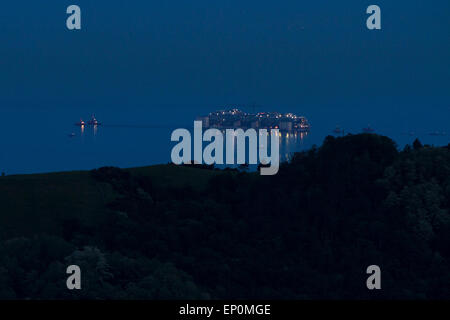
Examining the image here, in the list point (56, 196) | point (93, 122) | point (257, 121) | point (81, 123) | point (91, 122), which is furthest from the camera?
point (91, 122)

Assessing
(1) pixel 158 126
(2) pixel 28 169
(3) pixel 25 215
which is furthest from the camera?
(1) pixel 158 126

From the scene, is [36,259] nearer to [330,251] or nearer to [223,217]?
[223,217]

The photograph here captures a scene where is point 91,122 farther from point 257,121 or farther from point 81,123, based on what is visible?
point 257,121

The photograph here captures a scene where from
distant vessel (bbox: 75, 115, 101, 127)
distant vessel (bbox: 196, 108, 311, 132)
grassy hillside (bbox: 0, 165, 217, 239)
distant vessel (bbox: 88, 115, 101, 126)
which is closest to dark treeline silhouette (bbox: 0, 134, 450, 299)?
grassy hillside (bbox: 0, 165, 217, 239)

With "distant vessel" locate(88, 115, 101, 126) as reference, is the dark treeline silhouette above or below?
below

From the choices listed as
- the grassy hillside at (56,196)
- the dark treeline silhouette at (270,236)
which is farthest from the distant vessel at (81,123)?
the dark treeline silhouette at (270,236)

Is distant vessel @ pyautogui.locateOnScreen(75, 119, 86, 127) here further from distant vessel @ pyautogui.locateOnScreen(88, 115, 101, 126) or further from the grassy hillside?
the grassy hillside

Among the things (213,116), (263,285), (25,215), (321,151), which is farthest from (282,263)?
(213,116)

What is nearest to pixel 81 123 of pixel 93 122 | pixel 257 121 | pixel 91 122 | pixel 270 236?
pixel 93 122
